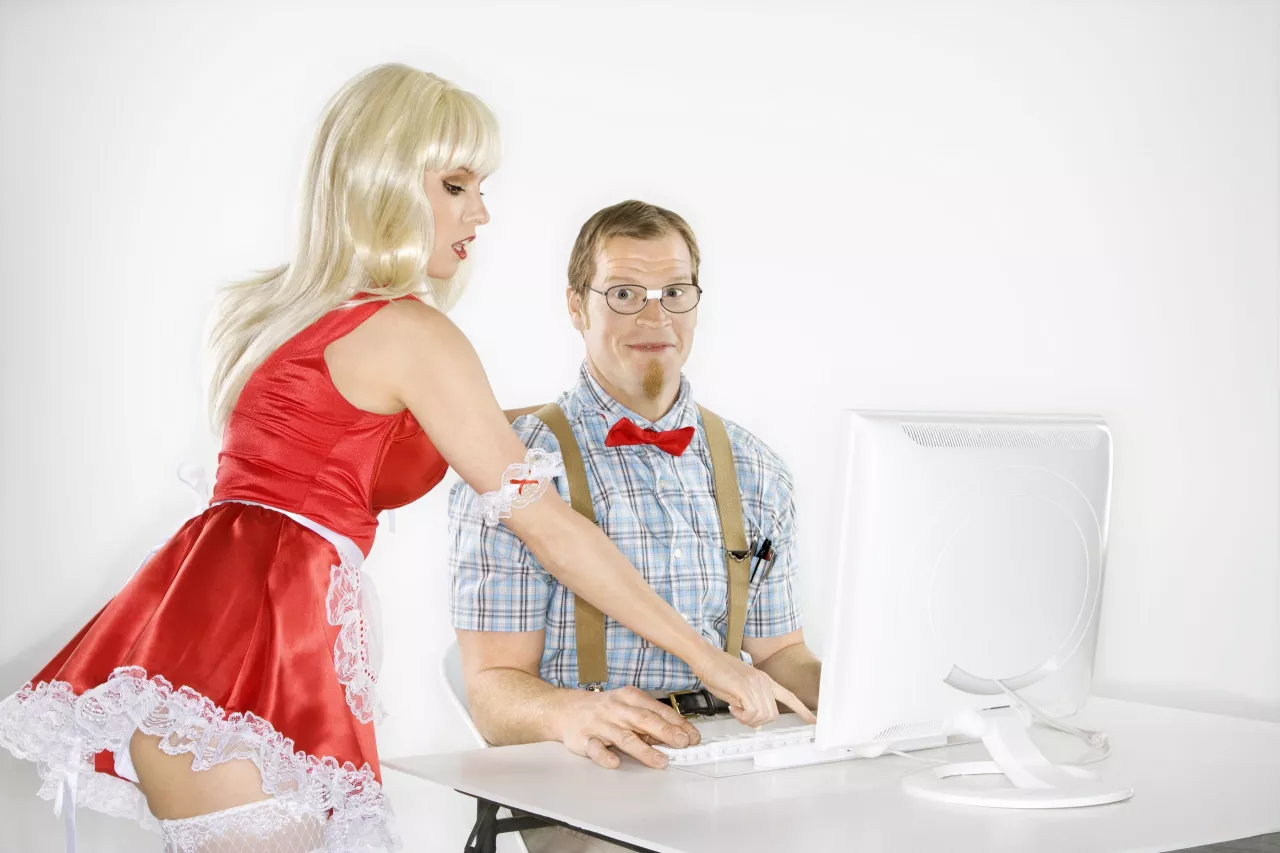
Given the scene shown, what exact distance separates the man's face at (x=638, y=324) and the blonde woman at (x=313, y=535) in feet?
3.18

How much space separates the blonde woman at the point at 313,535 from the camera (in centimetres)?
139

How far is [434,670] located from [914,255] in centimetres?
179

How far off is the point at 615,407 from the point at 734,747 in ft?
3.33

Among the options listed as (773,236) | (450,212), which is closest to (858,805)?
(450,212)

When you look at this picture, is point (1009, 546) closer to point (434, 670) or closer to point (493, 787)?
point (493, 787)

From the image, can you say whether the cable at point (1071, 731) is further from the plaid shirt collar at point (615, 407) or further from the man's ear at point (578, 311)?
the man's ear at point (578, 311)

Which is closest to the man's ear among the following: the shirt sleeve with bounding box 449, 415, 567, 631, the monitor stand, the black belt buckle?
the shirt sleeve with bounding box 449, 415, 567, 631

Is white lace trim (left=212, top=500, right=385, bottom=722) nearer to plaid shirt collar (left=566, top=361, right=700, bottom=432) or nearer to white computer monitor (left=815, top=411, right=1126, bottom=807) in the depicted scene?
white computer monitor (left=815, top=411, right=1126, bottom=807)

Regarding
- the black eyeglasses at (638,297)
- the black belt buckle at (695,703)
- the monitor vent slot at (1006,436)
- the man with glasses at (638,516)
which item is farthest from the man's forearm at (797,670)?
the monitor vent slot at (1006,436)

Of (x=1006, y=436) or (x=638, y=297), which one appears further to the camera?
(x=638, y=297)

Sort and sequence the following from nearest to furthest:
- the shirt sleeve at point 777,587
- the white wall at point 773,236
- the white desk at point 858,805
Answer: the white desk at point 858,805, the shirt sleeve at point 777,587, the white wall at point 773,236

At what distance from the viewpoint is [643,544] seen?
248 centimetres

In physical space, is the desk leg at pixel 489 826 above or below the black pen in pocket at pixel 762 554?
below

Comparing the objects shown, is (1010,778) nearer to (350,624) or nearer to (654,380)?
(350,624)
